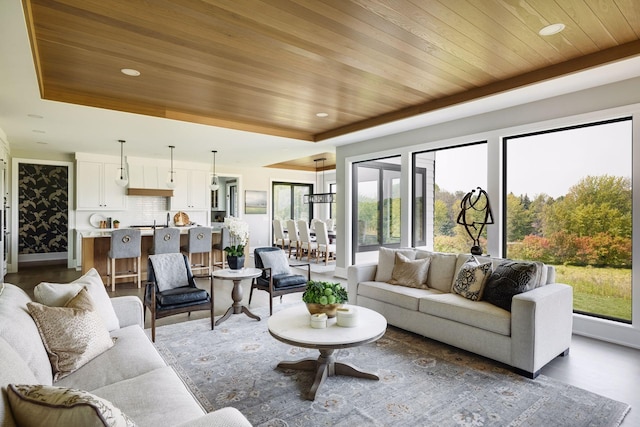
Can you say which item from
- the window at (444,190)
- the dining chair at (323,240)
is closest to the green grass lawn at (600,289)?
the window at (444,190)

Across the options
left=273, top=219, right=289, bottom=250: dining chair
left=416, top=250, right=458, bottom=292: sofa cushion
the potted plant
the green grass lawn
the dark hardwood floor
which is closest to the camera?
the dark hardwood floor

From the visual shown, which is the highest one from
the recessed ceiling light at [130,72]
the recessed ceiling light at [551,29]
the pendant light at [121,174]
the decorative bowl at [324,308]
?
the recessed ceiling light at [551,29]

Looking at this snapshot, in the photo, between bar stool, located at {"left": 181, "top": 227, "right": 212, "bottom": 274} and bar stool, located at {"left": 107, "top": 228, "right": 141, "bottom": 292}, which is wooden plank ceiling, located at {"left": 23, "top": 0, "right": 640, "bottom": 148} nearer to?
bar stool, located at {"left": 107, "top": 228, "right": 141, "bottom": 292}

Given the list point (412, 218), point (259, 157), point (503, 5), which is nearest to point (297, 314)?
point (503, 5)

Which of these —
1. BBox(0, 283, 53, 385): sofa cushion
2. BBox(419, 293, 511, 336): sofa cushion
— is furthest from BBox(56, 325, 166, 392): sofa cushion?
BBox(419, 293, 511, 336): sofa cushion

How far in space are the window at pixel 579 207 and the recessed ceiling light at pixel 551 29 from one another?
1557 mm

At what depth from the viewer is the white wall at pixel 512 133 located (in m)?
3.45

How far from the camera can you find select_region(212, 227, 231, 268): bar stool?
7.24 m

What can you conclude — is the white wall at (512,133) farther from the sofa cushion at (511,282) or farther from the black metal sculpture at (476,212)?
the sofa cushion at (511,282)

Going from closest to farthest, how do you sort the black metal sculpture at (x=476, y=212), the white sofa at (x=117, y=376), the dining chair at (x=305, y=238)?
1. the white sofa at (x=117, y=376)
2. the black metal sculpture at (x=476, y=212)
3. the dining chair at (x=305, y=238)

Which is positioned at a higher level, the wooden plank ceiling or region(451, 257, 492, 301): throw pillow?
the wooden plank ceiling

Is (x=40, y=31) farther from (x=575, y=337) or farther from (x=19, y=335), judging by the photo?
(x=575, y=337)

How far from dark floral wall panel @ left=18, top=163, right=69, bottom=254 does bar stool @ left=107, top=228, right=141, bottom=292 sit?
13.3ft

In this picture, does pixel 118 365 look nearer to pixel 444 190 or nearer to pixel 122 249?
pixel 122 249
